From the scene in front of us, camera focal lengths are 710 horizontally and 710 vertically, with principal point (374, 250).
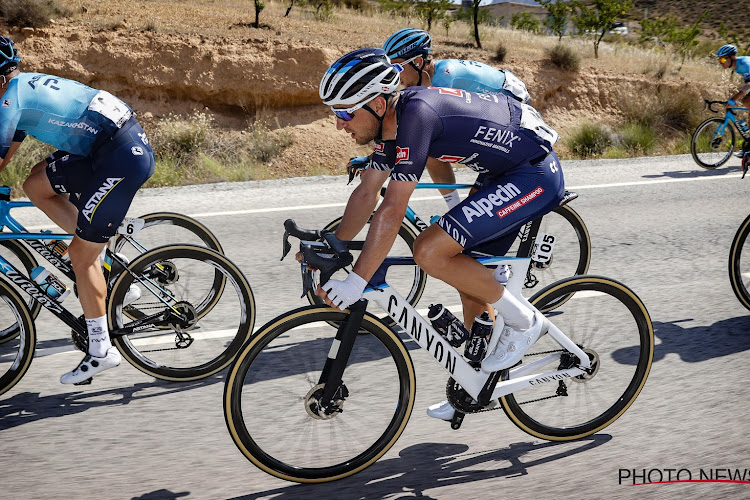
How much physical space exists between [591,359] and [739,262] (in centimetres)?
219

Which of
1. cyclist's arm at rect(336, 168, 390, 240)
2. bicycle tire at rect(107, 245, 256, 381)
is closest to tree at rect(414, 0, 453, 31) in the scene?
bicycle tire at rect(107, 245, 256, 381)

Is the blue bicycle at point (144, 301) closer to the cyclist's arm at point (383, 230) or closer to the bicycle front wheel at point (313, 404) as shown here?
the bicycle front wheel at point (313, 404)

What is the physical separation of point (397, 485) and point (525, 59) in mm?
16886

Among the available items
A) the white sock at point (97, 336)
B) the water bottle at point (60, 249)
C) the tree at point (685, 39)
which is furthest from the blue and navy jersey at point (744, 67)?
the tree at point (685, 39)

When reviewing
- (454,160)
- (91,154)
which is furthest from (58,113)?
(454,160)

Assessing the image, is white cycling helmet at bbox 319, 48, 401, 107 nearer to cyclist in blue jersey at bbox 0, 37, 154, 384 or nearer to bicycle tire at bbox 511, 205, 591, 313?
cyclist in blue jersey at bbox 0, 37, 154, 384

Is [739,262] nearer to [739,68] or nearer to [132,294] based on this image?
[132,294]

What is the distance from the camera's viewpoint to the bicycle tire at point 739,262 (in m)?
5.14

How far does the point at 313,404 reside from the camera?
3303 millimetres

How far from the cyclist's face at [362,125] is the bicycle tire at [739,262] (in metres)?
3.13

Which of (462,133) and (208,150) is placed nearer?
(462,133)

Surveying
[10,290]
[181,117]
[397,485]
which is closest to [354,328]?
[397,485]

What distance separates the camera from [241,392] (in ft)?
10.4

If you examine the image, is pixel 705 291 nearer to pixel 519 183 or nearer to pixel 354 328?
pixel 519 183
